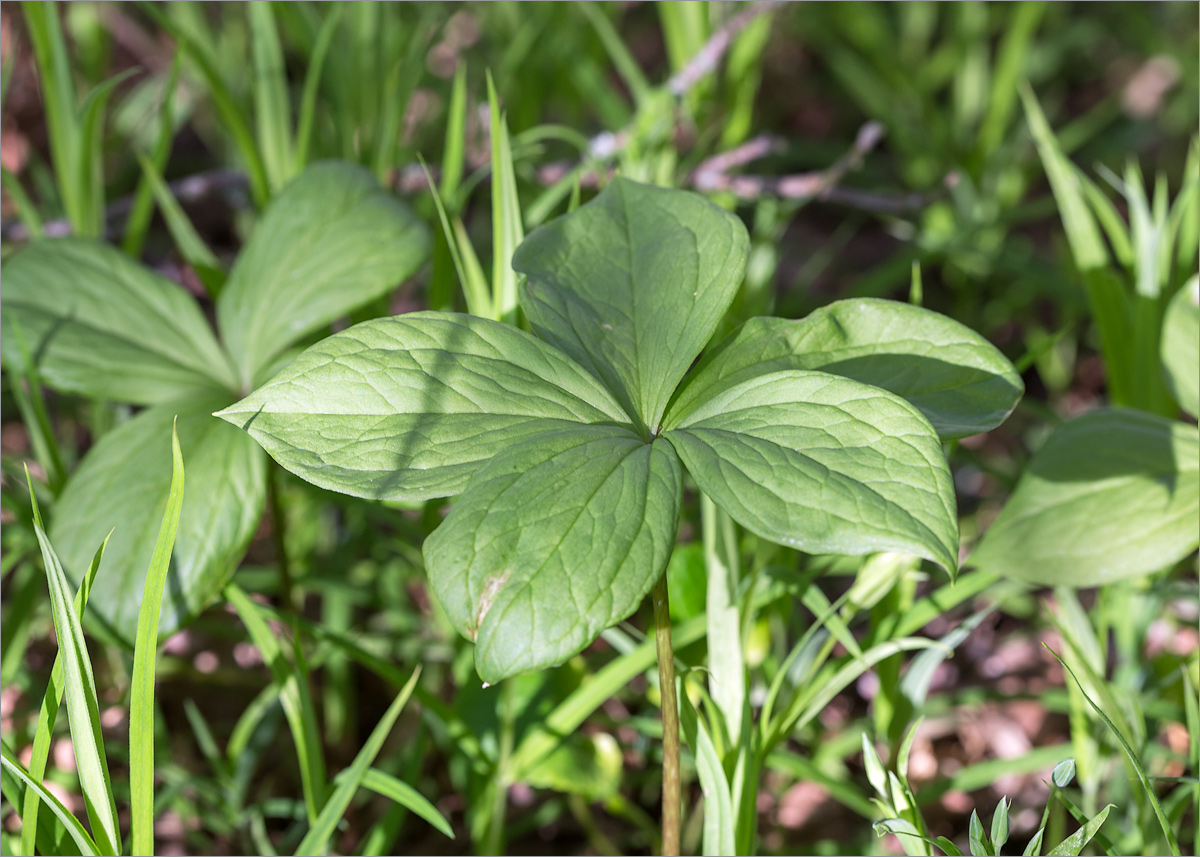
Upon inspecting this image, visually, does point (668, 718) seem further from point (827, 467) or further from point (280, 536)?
point (280, 536)

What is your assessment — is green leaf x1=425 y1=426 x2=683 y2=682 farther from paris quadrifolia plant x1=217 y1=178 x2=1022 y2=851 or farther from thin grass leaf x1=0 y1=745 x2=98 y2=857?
thin grass leaf x1=0 y1=745 x2=98 y2=857

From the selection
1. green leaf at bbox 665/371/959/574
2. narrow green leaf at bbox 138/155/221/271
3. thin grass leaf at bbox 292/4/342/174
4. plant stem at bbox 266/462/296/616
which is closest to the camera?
green leaf at bbox 665/371/959/574

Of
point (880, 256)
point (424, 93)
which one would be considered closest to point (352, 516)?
point (424, 93)

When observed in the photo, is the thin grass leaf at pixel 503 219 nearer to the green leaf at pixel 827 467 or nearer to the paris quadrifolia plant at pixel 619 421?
the paris quadrifolia plant at pixel 619 421

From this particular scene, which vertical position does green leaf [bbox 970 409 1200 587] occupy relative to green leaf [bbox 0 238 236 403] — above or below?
below

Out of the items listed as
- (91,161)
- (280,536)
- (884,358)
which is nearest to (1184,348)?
(884,358)

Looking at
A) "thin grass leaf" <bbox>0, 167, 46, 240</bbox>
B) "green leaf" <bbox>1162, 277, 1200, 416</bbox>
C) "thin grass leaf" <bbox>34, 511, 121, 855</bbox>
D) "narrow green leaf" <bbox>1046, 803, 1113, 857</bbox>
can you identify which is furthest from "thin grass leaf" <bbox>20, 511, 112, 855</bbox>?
"green leaf" <bbox>1162, 277, 1200, 416</bbox>

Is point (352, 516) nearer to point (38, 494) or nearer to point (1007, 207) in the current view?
point (38, 494)
